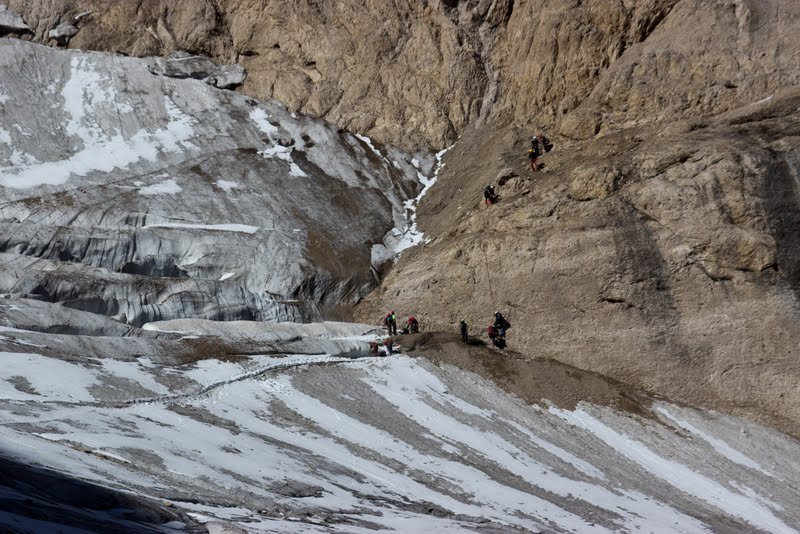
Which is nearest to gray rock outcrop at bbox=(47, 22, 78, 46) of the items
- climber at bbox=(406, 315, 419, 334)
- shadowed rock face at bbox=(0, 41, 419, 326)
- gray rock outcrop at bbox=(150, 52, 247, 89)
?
shadowed rock face at bbox=(0, 41, 419, 326)

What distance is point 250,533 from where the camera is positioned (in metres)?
13.0

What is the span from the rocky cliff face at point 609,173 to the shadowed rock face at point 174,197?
2757 millimetres

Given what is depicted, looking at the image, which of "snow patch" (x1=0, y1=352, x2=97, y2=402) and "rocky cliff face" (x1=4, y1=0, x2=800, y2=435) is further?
"rocky cliff face" (x1=4, y1=0, x2=800, y2=435)

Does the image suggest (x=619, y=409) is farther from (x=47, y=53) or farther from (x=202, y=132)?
(x=47, y=53)

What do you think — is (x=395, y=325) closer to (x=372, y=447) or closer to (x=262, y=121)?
(x=372, y=447)

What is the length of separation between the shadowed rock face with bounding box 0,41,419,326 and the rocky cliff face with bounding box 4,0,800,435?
9.04 ft

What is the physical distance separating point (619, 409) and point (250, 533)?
865 inches

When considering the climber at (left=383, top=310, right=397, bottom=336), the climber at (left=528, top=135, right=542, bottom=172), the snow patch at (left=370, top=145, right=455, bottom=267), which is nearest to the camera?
the climber at (left=383, top=310, right=397, bottom=336)

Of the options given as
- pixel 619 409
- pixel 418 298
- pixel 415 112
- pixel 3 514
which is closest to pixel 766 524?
pixel 619 409

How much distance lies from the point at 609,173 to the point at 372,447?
18807 millimetres

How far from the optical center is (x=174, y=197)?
42344 mm

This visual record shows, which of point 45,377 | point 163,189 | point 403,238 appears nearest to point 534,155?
point 403,238

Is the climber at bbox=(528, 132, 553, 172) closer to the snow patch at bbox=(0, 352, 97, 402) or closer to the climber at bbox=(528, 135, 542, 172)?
the climber at bbox=(528, 135, 542, 172)

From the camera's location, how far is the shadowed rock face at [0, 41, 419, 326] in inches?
1445
